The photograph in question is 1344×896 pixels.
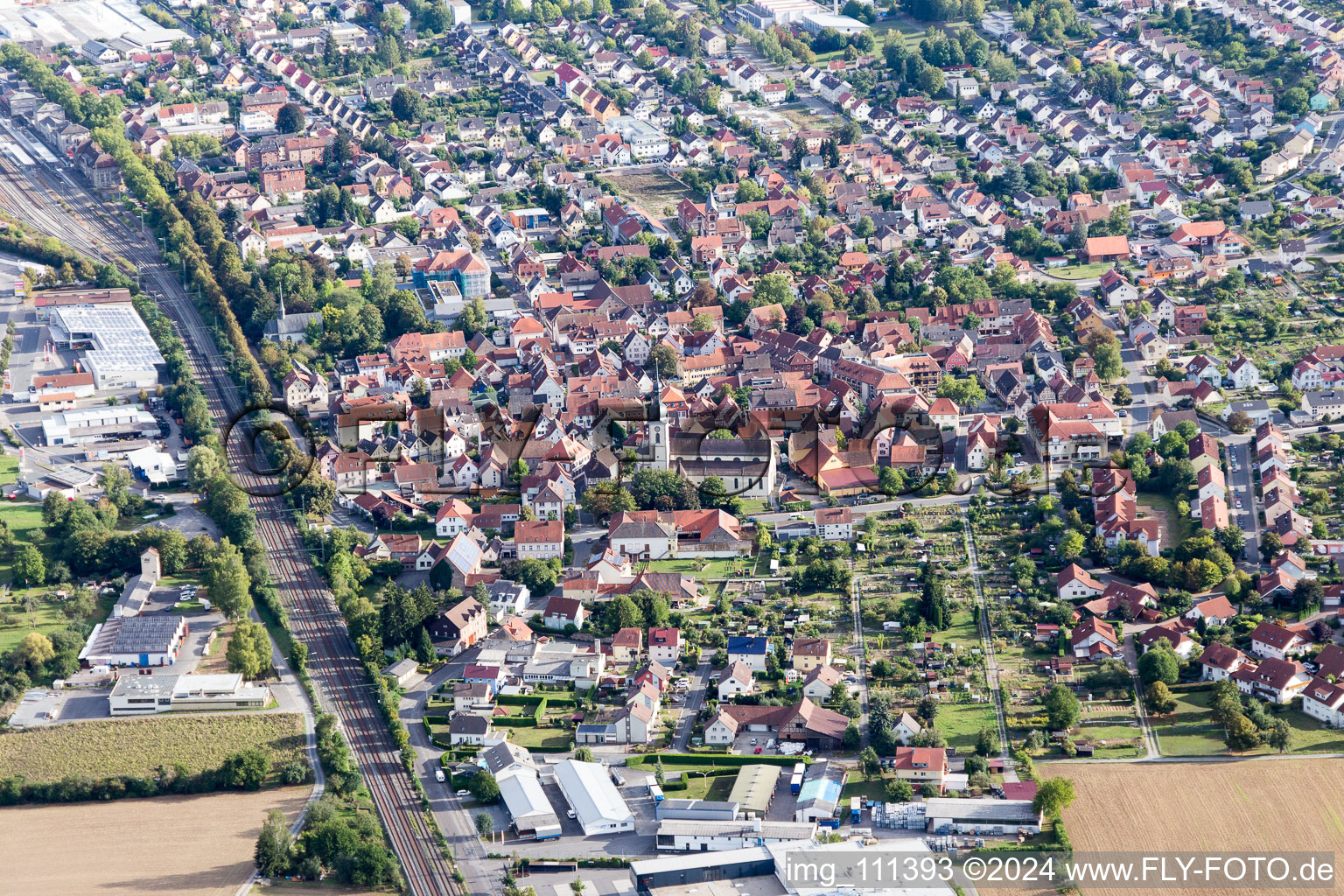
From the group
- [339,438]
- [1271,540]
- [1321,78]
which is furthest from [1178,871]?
[1321,78]

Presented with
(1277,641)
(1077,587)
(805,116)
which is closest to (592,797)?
(1077,587)

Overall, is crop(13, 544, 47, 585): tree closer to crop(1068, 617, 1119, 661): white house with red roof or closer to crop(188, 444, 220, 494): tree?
crop(188, 444, 220, 494): tree

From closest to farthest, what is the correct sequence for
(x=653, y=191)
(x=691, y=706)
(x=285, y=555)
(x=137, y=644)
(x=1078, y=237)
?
(x=691, y=706) → (x=137, y=644) → (x=285, y=555) → (x=1078, y=237) → (x=653, y=191)

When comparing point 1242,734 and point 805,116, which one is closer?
point 1242,734

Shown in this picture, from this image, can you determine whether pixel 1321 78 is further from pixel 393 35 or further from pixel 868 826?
pixel 868 826

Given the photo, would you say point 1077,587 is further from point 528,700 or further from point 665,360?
point 665,360

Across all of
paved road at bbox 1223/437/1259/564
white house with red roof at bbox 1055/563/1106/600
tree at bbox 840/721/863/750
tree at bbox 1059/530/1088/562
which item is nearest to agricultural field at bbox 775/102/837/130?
paved road at bbox 1223/437/1259/564
